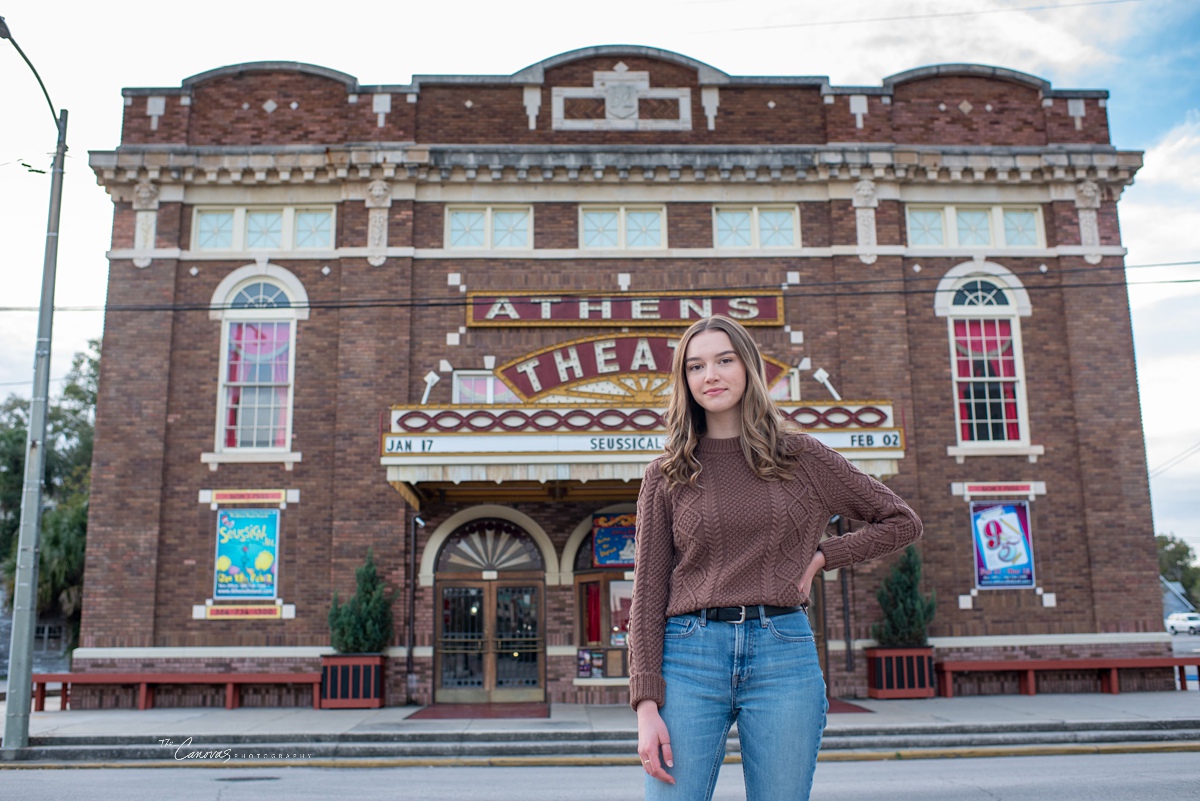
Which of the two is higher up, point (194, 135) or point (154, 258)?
point (194, 135)

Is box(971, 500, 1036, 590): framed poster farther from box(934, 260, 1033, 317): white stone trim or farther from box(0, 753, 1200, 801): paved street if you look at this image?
box(0, 753, 1200, 801): paved street

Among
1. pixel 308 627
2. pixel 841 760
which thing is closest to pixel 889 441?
pixel 841 760

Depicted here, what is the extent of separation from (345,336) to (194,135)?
4958mm

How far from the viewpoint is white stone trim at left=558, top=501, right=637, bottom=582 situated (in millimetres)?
17734

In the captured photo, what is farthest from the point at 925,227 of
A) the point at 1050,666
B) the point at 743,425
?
the point at 743,425

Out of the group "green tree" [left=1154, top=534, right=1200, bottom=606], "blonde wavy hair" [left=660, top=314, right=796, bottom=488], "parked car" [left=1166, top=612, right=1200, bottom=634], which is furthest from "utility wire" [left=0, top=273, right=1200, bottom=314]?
"green tree" [left=1154, top=534, right=1200, bottom=606]

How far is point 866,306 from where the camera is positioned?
736 inches

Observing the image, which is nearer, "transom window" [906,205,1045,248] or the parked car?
"transom window" [906,205,1045,248]

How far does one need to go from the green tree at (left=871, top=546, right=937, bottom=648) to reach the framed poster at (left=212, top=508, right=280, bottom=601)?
10.5m

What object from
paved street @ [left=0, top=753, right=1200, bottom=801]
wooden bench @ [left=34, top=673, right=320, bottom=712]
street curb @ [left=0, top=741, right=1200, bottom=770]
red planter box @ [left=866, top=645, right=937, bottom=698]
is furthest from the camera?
red planter box @ [left=866, top=645, right=937, bottom=698]

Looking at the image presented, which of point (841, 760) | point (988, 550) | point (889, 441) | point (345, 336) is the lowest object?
point (841, 760)

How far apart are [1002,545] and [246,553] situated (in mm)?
13329

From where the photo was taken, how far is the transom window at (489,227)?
62.2 ft

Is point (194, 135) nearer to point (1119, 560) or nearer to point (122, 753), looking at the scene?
point (122, 753)
